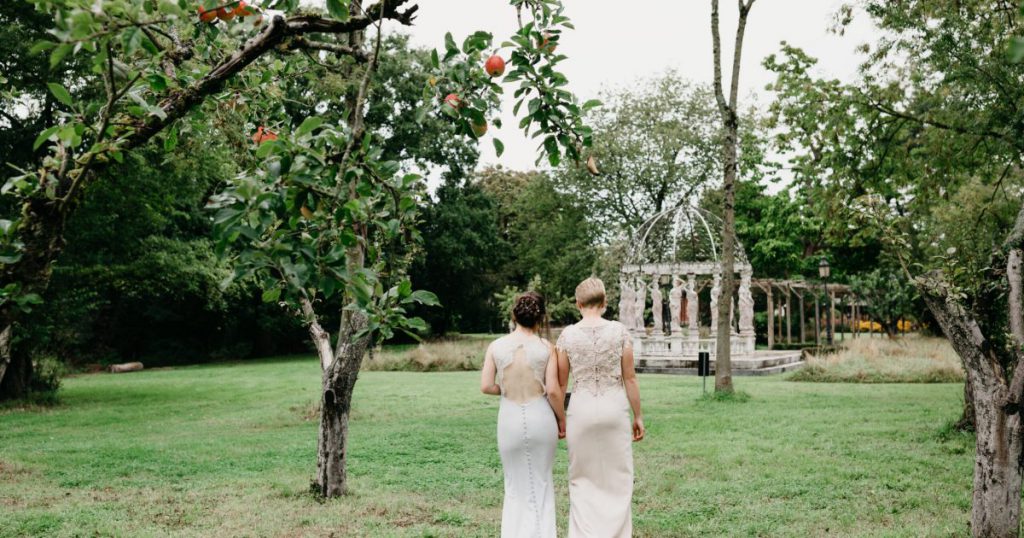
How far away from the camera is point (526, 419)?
529 centimetres

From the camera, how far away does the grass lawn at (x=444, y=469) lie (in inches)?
245

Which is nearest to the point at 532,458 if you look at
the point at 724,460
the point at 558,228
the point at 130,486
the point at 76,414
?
the point at 724,460

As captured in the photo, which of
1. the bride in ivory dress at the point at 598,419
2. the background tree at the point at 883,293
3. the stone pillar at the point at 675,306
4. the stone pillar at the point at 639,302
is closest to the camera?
the bride in ivory dress at the point at 598,419

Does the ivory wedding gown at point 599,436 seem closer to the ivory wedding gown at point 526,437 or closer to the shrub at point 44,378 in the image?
the ivory wedding gown at point 526,437

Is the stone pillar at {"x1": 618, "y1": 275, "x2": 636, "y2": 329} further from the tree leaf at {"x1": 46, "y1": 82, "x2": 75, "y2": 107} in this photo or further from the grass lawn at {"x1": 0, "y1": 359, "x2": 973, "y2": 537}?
the tree leaf at {"x1": 46, "y1": 82, "x2": 75, "y2": 107}

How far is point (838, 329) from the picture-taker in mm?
56094

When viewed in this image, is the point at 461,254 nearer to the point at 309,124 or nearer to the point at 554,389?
the point at 554,389

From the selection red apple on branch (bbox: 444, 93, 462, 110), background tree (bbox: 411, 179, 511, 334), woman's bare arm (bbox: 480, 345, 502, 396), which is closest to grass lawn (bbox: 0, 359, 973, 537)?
woman's bare arm (bbox: 480, 345, 502, 396)

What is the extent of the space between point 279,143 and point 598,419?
147 inches

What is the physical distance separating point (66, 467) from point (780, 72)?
11817mm

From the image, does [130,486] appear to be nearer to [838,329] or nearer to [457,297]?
[457,297]

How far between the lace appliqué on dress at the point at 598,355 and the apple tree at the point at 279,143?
253 centimetres

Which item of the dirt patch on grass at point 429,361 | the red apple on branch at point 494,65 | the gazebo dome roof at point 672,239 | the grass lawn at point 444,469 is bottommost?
the grass lawn at point 444,469

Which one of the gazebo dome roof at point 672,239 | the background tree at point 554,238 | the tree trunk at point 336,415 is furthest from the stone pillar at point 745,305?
the tree trunk at point 336,415
